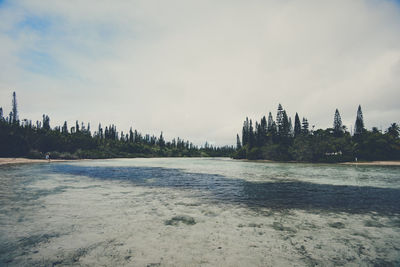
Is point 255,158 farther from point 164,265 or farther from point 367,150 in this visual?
point 164,265

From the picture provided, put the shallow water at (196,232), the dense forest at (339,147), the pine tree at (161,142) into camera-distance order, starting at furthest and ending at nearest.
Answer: the pine tree at (161,142)
the dense forest at (339,147)
the shallow water at (196,232)

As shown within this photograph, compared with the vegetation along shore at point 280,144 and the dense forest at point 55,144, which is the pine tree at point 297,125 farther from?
the dense forest at point 55,144

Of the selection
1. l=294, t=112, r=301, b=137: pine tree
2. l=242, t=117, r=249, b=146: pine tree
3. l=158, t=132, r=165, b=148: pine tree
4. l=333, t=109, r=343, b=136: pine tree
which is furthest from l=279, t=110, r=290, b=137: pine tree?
l=158, t=132, r=165, b=148: pine tree

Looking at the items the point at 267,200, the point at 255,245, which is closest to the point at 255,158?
the point at 267,200

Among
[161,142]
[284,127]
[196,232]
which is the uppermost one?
[284,127]

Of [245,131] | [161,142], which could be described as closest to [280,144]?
[245,131]

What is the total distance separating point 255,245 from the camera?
617 cm

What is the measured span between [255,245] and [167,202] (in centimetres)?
691

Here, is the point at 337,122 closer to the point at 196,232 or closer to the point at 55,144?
the point at 196,232

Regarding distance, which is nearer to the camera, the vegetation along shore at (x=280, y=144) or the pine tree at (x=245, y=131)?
the vegetation along shore at (x=280, y=144)

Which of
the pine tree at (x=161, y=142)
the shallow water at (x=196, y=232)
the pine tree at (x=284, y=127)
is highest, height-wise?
the pine tree at (x=284, y=127)

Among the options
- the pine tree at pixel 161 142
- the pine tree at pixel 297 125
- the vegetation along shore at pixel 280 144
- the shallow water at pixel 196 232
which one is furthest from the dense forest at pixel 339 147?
the pine tree at pixel 161 142

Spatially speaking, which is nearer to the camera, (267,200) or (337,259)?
(337,259)

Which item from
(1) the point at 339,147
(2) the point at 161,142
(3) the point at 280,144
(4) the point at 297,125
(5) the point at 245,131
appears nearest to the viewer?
(1) the point at 339,147
